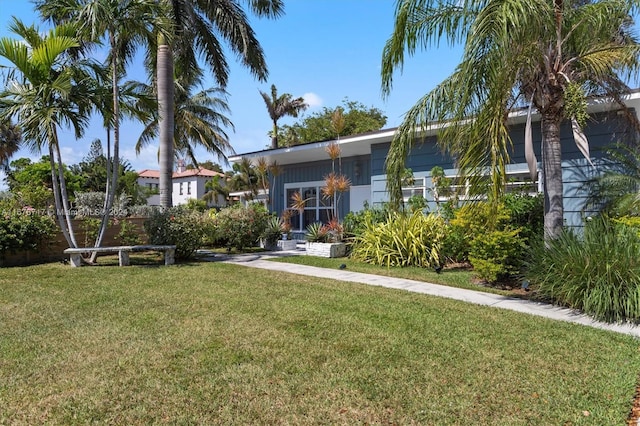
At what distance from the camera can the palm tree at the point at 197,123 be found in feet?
72.1

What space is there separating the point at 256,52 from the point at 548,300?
12.1m

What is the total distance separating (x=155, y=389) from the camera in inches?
133

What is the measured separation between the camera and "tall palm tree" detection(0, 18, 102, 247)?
8.89 meters

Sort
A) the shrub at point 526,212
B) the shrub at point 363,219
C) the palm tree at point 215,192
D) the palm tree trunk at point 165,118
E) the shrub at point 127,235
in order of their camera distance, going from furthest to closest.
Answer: the palm tree at point 215,192 → the palm tree trunk at point 165,118 → the shrub at point 363,219 → the shrub at point 127,235 → the shrub at point 526,212

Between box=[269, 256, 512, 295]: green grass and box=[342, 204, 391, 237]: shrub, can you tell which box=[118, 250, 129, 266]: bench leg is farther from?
box=[342, 204, 391, 237]: shrub

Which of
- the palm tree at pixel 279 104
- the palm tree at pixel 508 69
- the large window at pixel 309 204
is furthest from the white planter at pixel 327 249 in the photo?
the palm tree at pixel 279 104

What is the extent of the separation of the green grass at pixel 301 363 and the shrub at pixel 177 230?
4.23m

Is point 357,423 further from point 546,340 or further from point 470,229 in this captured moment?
point 470,229

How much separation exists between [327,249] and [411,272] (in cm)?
350

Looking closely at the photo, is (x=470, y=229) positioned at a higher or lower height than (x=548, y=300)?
higher

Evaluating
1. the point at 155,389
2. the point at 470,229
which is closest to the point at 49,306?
the point at 155,389

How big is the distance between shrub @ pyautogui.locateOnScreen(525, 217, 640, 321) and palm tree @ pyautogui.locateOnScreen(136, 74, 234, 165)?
1824cm

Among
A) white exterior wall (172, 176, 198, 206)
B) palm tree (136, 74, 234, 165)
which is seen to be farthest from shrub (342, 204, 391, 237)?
white exterior wall (172, 176, 198, 206)

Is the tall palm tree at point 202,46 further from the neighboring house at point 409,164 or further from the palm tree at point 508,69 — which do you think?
the palm tree at point 508,69
